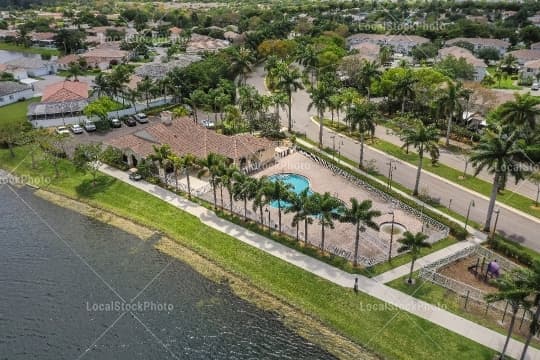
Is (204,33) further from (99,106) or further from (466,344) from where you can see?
(466,344)

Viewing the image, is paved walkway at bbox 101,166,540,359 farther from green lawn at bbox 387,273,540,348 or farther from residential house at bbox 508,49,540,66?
residential house at bbox 508,49,540,66

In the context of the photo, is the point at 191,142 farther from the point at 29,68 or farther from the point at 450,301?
the point at 29,68

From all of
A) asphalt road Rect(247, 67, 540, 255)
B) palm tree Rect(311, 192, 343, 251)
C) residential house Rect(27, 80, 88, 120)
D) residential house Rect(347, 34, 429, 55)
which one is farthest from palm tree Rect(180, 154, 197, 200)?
residential house Rect(347, 34, 429, 55)

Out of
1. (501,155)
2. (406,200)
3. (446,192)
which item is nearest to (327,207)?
(406,200)

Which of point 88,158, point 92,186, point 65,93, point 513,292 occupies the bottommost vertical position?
point 92,186

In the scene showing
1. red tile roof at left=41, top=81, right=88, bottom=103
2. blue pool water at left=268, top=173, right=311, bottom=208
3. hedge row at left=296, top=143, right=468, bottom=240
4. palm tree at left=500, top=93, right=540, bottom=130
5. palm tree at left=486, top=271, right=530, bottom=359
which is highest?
palm tree at left=500, top=93, right=540, bottom=130
